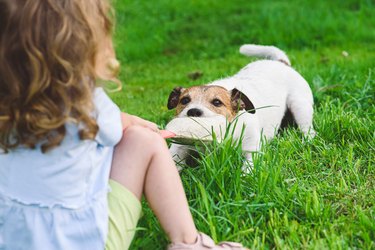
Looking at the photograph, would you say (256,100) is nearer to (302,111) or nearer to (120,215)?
(302,111)

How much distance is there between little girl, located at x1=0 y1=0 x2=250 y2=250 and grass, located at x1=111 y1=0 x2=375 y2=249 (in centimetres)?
27

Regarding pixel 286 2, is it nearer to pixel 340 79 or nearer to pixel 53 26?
pixel 340 79

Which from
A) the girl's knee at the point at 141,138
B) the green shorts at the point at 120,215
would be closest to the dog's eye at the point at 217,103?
the girl's knee at the point at 141,138

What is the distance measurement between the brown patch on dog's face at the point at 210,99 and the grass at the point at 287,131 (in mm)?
324

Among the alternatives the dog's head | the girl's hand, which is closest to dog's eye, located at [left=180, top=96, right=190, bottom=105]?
the dog's head

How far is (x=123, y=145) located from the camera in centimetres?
240

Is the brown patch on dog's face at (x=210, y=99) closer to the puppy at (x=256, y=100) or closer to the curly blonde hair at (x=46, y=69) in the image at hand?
the puppy at (x=256, y=100)

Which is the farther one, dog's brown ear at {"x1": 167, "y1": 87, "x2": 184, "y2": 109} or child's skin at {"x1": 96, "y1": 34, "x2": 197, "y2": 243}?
dog's brown ear at {"x1": 167, "y1": 87, "x2": 184, "y2": 109}

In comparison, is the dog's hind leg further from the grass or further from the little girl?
the little girl

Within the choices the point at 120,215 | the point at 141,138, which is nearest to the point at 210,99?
the point at 141,138

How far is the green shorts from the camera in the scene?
234 cm

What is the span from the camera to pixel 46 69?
84.0 inches

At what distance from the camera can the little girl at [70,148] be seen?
2127mm

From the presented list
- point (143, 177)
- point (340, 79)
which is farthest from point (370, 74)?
point (143, 177)
